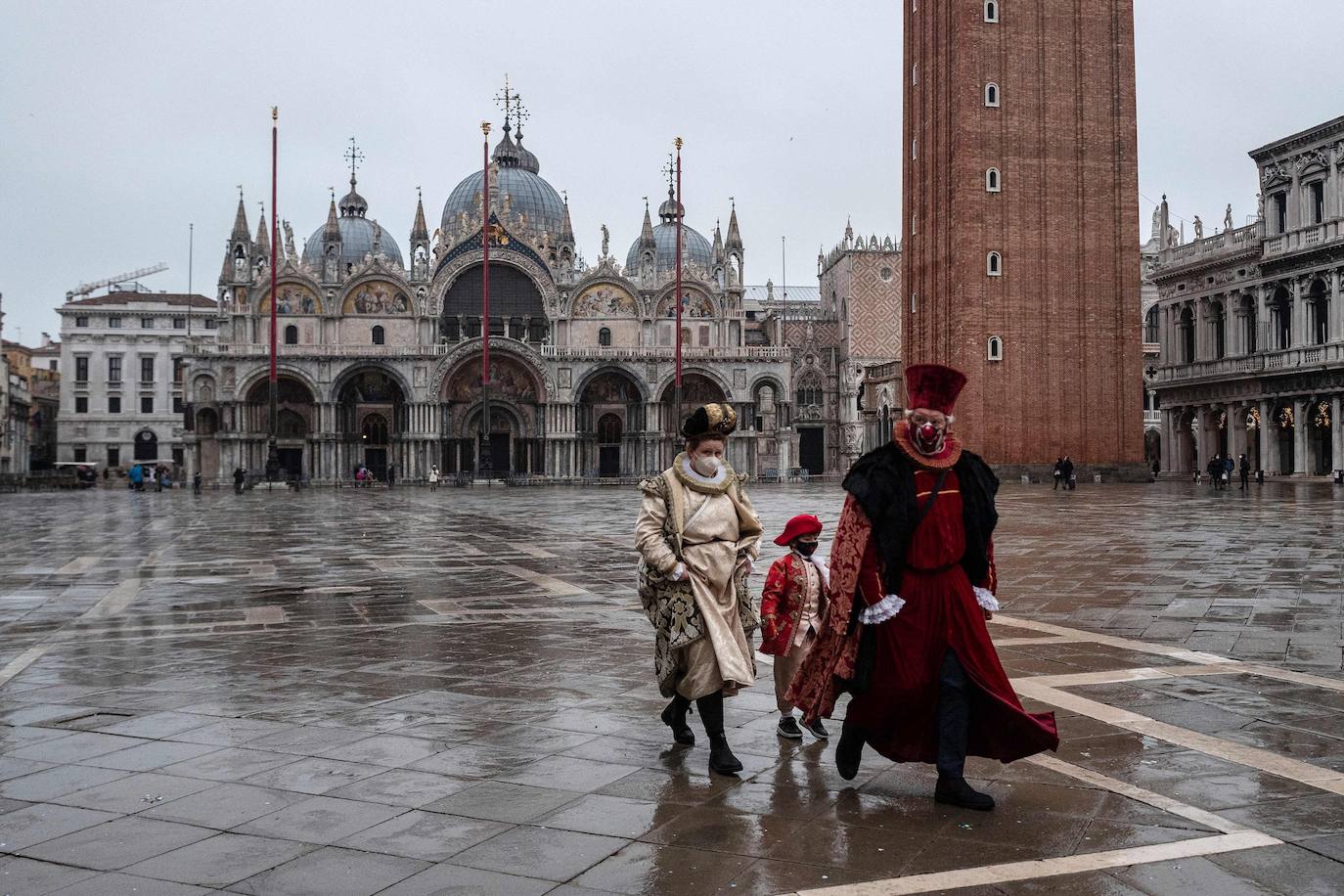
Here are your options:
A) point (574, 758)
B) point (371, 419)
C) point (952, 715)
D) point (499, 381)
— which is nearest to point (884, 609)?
point (952, 715)

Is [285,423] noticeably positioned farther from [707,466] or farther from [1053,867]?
[1053,867]

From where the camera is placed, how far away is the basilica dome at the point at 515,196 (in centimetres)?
5944

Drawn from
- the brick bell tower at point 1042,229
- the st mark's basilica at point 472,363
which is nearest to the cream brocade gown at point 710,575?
the brick bell tower at point 1042,229

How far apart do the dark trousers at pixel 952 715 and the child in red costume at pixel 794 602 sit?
98cm

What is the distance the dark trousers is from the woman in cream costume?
856 millimetres

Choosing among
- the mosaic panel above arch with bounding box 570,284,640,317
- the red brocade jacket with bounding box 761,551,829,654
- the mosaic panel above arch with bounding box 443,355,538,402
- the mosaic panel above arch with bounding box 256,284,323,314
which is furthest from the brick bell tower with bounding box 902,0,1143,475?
the red brocade jacket with bounding box 761,551,829,654

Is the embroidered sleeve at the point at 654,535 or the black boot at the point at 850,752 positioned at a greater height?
the embroidered sleeve at the point at 654,535

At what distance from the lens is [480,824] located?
3.95 m

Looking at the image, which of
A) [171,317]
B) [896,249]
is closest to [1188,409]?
[896,249]

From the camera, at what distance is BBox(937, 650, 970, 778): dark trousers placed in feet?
13.7

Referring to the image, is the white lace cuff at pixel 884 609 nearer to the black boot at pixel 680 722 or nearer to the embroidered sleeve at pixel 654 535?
the embroidered sleeve at pixel 654 535

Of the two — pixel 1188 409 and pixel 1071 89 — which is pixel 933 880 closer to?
pixel 1071 89

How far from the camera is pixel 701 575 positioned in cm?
486

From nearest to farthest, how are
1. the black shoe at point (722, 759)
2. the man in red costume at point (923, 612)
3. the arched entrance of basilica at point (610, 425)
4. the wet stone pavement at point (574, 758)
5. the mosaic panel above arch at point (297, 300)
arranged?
the wet stone pavement at point (574, 758) → the man in red costume at point (923, 612) → the black shoe at point (722, 759) → the mosaic panel above arch at point (297, 300) → the arched entrance of basilica at point (610, 425)
